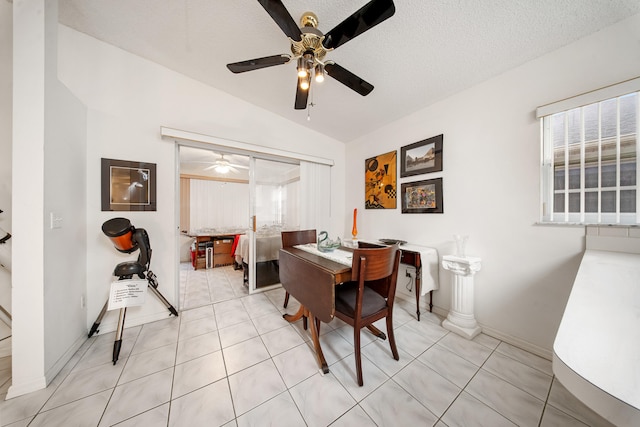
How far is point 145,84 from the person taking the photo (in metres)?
2.05

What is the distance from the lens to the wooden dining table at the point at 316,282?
1319 mm

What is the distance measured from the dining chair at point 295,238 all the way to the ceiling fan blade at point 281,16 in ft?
5.64

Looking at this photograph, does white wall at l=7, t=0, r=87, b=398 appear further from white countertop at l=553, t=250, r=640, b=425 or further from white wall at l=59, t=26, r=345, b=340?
white countertop at l=553, t=250, r=640, b=425

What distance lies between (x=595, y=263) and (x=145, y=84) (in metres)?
3.96

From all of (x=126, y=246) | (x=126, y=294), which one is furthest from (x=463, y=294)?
(x=126, y=246)

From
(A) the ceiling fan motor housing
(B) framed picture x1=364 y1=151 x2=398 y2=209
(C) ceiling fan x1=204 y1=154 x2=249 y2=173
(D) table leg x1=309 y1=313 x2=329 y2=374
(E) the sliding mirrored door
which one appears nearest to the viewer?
(A) the ceiling fan motor housing

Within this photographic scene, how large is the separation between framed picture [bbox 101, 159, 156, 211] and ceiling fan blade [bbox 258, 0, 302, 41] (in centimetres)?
190

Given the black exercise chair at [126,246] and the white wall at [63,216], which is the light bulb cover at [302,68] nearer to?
the white wall at [63,216]

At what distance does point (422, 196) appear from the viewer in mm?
2371

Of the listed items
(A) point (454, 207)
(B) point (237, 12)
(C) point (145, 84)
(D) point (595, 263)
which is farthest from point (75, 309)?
(D) point (595, 263)

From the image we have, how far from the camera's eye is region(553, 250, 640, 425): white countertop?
568 mm

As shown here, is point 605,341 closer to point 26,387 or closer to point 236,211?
point 26,387

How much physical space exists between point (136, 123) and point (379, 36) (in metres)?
2.43

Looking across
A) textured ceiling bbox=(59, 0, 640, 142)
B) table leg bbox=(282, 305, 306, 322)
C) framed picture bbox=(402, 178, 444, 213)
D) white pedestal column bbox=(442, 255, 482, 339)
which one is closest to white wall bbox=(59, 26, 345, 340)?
textured ceiling bbox=(59, 0, 640, 142)
